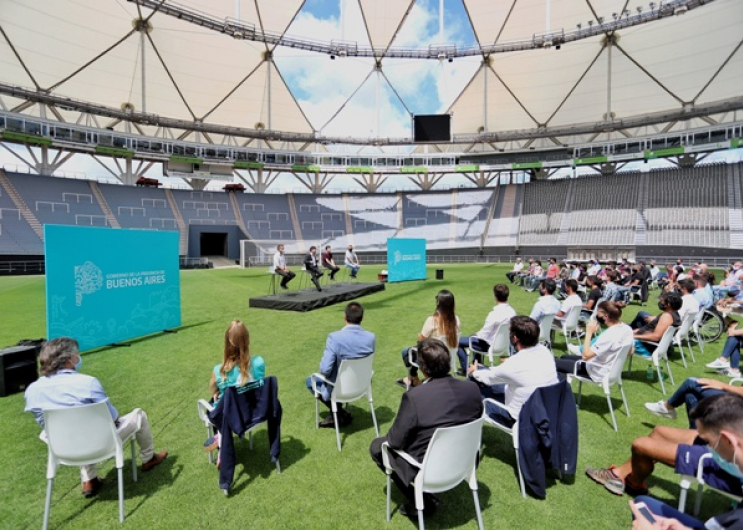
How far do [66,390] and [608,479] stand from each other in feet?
14.6

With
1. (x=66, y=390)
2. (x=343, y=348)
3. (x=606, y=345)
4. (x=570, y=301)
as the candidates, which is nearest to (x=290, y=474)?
(x=343, y=348)

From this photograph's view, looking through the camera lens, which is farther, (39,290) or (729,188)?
(729,188)

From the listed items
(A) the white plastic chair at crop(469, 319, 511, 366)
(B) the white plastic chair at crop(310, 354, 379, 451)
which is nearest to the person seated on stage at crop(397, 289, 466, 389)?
(A) the white plastic chair at crop(469, 319, 511, 366)

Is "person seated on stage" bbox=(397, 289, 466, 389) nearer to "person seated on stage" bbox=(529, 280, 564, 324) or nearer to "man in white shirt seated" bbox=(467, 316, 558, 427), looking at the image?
"man in white shirt seated" bbox=(467, 316, 558, 427)

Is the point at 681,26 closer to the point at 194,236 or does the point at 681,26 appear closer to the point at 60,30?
the point at 194,236

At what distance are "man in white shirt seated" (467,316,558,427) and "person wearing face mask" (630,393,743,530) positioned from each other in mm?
1315

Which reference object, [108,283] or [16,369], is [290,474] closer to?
[16,369]

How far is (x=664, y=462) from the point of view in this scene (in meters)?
2.73

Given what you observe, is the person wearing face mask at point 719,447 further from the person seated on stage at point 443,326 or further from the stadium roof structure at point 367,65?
the stadium roof structure at point 367,65

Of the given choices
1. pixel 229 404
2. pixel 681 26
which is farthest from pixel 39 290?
pixel 681 26

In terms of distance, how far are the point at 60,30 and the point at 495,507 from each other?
47738mm

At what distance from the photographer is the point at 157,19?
3725 cm

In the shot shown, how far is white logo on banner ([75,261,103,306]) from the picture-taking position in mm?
7168

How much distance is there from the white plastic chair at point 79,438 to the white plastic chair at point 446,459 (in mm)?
2182
